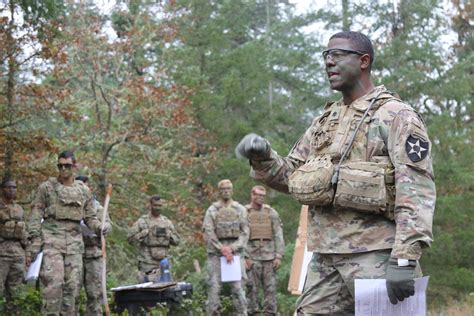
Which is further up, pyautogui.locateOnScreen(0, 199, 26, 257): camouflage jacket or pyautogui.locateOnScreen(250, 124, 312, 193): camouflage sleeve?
pyautogui.locateOnScreen(0, 199, 26, 257): camouflage jacket

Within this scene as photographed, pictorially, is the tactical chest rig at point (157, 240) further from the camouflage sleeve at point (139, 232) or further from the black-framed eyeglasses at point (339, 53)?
the black-framed eyeglasses at point (339, 53)

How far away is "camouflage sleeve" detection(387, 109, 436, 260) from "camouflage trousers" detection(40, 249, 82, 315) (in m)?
6.89

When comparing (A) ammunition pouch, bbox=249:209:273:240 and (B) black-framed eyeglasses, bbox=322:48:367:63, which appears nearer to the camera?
(B) black-framed eyeglasses, bbox=322:48:367:63

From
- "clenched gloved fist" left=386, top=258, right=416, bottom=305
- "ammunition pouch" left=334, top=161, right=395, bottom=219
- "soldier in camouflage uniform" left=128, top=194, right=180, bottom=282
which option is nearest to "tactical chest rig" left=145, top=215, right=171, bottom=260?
"soldier in camouflage uniform" left=128, top=194, right=180, bottom=282

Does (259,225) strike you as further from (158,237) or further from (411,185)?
(411,185)

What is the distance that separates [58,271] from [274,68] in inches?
636

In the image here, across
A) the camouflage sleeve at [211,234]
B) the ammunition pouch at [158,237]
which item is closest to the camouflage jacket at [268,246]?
the camouflage sleeve at [211,234]

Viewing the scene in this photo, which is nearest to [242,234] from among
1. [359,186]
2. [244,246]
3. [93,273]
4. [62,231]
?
[244,246]

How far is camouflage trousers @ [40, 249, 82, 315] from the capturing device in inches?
436

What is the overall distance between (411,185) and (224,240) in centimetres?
971

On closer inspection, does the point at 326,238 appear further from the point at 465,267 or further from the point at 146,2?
the point at 146,2

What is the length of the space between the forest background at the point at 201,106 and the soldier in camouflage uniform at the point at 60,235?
3882 mm

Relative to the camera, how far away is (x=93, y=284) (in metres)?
13.0

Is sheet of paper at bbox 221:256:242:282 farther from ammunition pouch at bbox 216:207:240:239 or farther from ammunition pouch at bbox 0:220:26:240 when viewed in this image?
ammunition pouch at bbox 0:220:26:240
